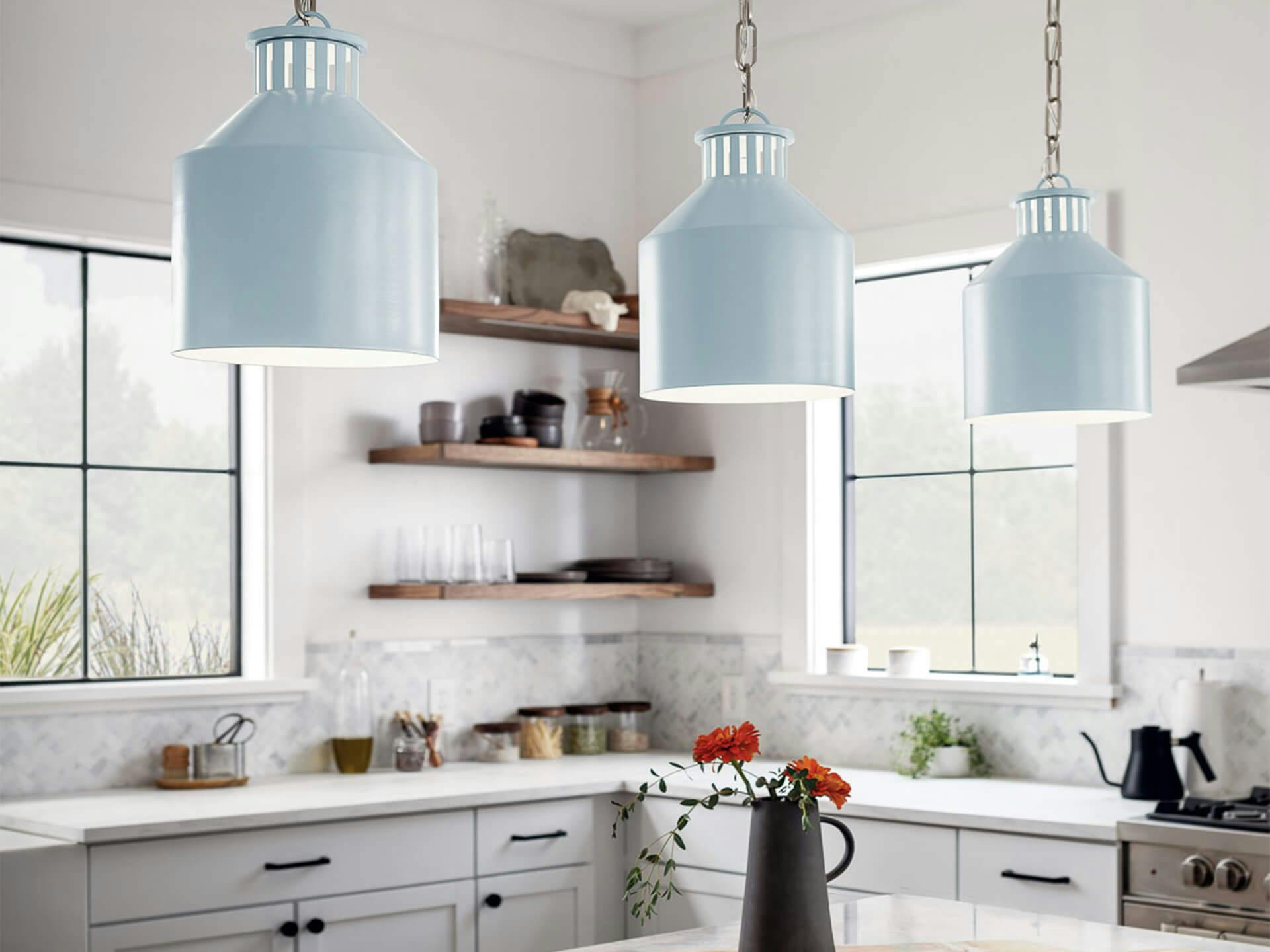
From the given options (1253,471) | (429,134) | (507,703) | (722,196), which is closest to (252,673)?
(507,703)

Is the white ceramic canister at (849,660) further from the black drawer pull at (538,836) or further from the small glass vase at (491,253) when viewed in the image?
the small glass vase at (491,253)

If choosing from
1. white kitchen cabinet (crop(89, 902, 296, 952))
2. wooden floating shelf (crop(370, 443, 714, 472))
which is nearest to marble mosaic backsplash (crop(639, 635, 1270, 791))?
wooden floating shelf (crop(370, 443, 714, 472))

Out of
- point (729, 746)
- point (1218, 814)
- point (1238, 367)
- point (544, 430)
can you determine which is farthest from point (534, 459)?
point (729, 746)

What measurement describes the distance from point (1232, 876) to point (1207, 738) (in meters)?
0.62

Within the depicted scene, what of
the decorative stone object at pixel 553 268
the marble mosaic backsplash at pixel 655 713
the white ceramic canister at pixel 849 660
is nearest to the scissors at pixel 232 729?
the marble mosaic backsplash at pixel 655 713

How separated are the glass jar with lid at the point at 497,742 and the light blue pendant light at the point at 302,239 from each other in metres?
3.57

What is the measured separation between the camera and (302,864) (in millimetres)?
3793

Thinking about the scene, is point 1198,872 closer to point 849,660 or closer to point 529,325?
point 849,660

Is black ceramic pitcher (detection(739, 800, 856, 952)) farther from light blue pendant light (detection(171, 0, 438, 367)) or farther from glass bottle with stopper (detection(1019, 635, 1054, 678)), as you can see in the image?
glass bottle with stopper (detection(1019, 635, 1054, 678))

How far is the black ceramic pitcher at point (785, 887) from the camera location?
2182 mm

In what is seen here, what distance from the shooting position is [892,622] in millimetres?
5004

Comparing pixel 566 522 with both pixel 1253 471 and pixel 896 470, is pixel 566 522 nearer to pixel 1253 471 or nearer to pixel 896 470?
pixel 896 470

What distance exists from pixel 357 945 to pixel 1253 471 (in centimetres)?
248

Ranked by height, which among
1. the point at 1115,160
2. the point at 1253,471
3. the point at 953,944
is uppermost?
the point at 1115,160
